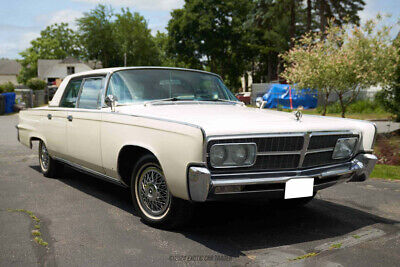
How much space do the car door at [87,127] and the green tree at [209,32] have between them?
143ft

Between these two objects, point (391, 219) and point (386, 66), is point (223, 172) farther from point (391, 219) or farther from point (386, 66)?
point (386, 66)

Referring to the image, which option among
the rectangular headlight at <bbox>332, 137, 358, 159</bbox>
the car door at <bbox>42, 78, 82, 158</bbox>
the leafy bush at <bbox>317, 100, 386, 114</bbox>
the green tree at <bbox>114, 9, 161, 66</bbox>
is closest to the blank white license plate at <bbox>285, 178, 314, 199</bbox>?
the rectangular headlight at <bbox>332, 137, 358, 159</bbox>

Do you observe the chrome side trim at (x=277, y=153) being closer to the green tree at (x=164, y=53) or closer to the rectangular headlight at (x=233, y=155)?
the rectangular headlight at (x=233, y=155)

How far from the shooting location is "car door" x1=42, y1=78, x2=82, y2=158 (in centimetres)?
542

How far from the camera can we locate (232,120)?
359 centimetres

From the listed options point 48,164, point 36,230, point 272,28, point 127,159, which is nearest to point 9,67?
point 272,28

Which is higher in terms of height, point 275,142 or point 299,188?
point 275,142

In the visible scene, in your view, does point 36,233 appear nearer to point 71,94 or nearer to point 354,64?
point 71,94

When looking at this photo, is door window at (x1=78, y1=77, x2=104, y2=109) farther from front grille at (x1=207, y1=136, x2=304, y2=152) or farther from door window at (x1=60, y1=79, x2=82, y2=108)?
front grille at (x1=207, y1=136, x2=304, y2=152)

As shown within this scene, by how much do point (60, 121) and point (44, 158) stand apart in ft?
3.88

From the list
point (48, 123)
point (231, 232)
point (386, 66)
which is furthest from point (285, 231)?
point (386, 66)

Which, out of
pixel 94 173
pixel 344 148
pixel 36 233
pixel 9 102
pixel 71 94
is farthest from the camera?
pixel 9 102

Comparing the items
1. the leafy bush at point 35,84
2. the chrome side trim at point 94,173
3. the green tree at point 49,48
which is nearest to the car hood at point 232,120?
the chrome side trim at point 94,173

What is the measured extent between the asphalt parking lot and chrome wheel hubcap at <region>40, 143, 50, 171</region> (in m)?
0.65
